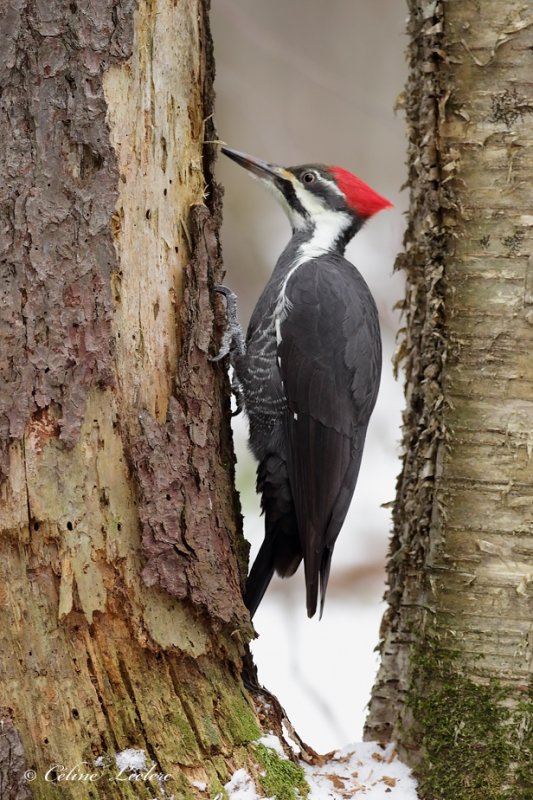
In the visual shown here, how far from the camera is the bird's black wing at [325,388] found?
293 centimetres

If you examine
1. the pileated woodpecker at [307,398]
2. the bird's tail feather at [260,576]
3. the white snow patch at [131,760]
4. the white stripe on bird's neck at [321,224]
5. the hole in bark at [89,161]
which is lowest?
the white snow patch at [131,760]

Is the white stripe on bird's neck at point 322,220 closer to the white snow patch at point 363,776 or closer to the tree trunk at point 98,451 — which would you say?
the tree trunk at point 98,451

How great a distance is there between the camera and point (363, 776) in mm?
2479

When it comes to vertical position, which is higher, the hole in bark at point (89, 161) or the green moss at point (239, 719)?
the hole in bark at point (89, 161)

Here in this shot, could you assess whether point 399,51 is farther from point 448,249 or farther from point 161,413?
point 161,413

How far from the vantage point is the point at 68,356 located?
2199 mm

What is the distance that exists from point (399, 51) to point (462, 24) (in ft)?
11.0

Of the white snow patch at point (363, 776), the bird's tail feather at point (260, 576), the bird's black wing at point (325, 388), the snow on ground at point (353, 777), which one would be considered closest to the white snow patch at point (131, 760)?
the snow on ground at point (353, 777)

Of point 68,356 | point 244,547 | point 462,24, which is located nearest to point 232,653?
point 244,547

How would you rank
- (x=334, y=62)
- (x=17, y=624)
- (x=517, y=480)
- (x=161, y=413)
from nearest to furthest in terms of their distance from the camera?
(x=17, y=624), (x=161, y=413), (x=517, y=480), (x=334, y=62)

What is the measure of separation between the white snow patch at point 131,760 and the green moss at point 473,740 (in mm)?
722

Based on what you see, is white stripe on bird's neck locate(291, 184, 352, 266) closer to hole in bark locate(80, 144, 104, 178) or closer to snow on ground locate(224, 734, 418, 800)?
hole in bark locate(80, 144, 104, 178)

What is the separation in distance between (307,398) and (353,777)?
1.13 m

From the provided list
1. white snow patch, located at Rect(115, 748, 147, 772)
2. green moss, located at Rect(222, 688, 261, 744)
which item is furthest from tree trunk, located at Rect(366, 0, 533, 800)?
white snow patch, located at Rect(115, 748, 147, 772)
